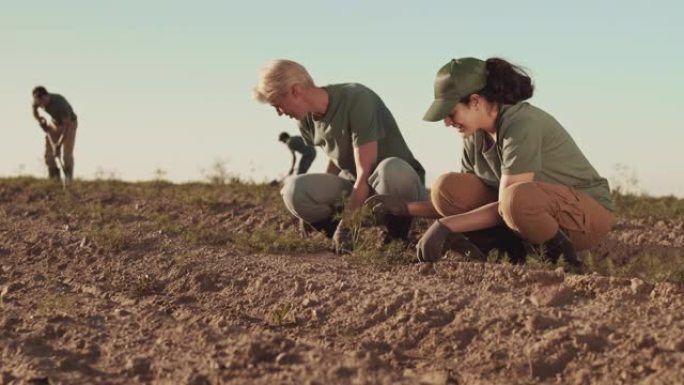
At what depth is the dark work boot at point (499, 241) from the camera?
498cm

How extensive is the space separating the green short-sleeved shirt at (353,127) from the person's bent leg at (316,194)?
161 mm

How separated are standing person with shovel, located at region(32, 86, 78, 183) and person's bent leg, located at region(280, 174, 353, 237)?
309 inches

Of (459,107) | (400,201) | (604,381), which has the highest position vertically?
(459,107)

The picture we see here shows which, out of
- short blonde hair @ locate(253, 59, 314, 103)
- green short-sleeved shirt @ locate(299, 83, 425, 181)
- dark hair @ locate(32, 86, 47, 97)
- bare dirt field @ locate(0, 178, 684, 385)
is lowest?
bare dirt field @ locate(0, 178, 684, 385)

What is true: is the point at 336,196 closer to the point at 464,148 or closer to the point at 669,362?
the point at 464,148

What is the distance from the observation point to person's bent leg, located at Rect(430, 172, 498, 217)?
4.95 metres

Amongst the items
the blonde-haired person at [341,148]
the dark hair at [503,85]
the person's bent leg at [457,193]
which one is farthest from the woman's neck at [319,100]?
the dark hair at [503,85]

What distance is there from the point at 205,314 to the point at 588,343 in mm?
1735

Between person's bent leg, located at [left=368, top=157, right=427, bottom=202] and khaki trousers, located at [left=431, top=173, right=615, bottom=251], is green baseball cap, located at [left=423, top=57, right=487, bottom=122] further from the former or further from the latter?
person's bent leg, located at [left=368, top=157, right=427, bottom=202]

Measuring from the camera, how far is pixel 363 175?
525cm

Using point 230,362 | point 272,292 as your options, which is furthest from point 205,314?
point 230,362

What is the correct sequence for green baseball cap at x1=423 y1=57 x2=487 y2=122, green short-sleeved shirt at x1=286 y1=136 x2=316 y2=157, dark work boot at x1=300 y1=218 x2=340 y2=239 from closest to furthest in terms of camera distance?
green baseball cap at x1=423 y1=57 x2=487 y2=122 < dark work boot at x1=300 y1=218 x2=340 y2=239 < green short-sleeved shirt at x1=286 y1=136 x2=316 y2=157

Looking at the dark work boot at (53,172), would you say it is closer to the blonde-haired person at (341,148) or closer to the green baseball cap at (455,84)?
the blonde-haired person at (341,148)

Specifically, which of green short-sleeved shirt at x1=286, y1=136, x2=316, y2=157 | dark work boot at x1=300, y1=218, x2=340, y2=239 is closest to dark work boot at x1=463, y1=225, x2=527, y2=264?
dark work boot at x1=300, y1=218, x2=340, y2=239
